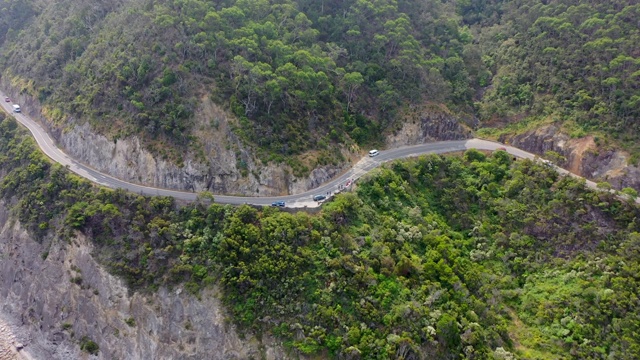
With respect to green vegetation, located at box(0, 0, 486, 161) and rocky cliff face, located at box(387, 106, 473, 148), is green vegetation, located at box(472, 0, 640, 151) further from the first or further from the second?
rocky cliff face, located at box(387, 106, 473, 148)

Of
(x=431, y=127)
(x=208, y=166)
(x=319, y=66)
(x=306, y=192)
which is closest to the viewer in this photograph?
(x=208, y=166)

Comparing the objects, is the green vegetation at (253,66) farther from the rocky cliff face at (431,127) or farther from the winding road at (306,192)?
the winding road at (306,192)

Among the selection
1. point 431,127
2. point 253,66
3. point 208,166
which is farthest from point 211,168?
point 431,127

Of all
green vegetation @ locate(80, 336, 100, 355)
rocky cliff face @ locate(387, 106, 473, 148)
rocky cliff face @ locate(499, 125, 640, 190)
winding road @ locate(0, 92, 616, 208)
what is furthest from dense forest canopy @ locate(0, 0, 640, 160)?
green vegetation @ locate(80, 336, 100, 355)

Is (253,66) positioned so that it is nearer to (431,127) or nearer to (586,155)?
(431,127)

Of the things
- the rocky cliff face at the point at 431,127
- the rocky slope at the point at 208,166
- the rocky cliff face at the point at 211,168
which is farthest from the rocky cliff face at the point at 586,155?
the rocky cliff face at the point at 211,168

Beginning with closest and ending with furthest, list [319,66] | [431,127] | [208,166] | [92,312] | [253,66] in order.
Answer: [92,312] → [208,166] → [253,66] → [319,66] → [431,127]

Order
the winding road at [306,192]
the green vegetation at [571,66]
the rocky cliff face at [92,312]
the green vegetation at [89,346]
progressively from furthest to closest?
1. the green vegetation at [571,66]
2. the winding road at [306,192]
3. the green vegetation at [89,346]
4. the rocky cliff face at [92,312]
